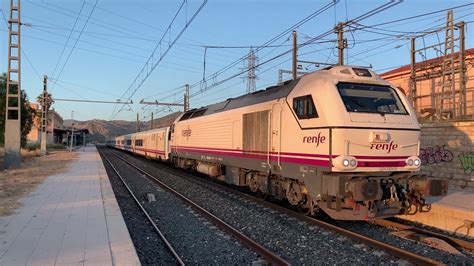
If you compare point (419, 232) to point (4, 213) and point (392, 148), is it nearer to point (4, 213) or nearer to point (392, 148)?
point (392, 148)

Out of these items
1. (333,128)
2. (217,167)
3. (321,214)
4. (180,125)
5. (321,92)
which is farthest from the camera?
(180,125)

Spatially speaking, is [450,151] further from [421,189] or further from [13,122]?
[13,122]

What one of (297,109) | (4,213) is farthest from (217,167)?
(4,213)

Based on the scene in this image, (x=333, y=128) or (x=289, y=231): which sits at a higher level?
(x=333, y=128)

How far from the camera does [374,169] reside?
28.6 feet

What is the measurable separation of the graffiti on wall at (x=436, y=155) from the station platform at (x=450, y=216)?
13.8 ft

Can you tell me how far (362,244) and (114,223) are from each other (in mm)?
5055

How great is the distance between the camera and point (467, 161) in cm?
1413

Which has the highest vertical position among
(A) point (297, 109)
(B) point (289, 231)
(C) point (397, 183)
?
(A) point (297, 109)

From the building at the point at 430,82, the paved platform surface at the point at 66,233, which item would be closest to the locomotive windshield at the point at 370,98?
the paved platform surface at the point at 66,233

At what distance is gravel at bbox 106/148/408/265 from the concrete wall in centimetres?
746

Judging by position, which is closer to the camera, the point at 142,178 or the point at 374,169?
the point at 374,169

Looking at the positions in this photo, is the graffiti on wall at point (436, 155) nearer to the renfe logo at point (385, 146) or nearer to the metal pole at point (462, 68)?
the metal pole at point (462, 68)

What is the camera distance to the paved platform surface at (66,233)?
6.16 m
